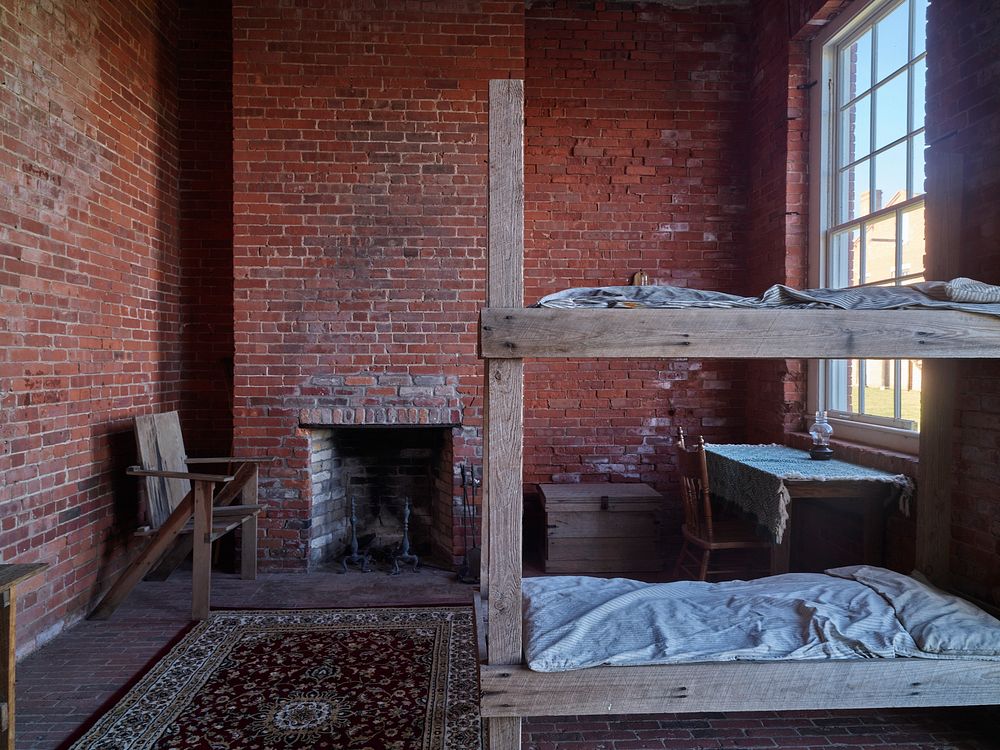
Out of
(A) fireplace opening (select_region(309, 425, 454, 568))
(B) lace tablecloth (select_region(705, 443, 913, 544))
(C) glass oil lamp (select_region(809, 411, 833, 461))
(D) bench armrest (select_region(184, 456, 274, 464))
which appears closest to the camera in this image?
(B) lace tablecloth (select_region(705, 443, 913, 544))

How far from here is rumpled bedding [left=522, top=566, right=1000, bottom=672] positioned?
2096mm

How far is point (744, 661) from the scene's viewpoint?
2.09 meters

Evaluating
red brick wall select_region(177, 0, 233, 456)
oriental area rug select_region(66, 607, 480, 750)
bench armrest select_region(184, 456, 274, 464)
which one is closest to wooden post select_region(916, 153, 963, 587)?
oriental area rug select_region(66, 607, 480, 750)

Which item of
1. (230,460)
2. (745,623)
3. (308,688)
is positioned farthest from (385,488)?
(745,623)

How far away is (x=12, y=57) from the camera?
307 centimetres

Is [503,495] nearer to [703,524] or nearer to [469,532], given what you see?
[703,524]

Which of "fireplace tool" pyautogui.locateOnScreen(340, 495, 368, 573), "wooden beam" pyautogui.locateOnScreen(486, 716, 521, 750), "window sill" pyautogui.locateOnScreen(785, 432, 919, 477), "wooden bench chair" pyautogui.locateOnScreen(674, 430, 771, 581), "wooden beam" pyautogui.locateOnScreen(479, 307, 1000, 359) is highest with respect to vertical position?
"wooden beam" pyautogui.locateOnScreen(479, 307, 1000, 359)

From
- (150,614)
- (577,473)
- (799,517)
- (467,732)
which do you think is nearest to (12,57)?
(150,614)

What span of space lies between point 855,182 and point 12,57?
15.8 feet

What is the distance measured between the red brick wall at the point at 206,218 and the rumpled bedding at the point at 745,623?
135 inches

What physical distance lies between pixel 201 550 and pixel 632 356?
2883 mm

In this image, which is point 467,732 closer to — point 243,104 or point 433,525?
point 433,525

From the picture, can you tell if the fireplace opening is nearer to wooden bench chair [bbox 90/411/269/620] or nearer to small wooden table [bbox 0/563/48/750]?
wooden bench chair [bbox 90/411/269/620]

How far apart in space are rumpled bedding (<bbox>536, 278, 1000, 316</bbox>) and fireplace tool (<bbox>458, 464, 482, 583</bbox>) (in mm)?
2443
